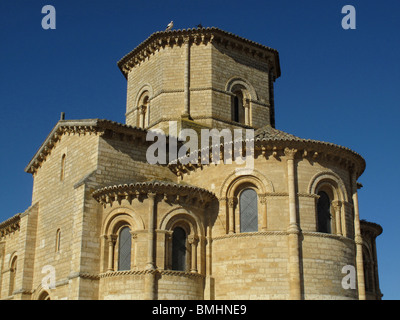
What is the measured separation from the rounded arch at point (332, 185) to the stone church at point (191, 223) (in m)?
0.04

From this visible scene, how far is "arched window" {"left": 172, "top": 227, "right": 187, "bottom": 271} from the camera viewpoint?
1870 cm

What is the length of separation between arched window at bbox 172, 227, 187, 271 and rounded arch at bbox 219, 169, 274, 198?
196 centimetres

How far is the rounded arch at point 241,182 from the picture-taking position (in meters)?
19.0

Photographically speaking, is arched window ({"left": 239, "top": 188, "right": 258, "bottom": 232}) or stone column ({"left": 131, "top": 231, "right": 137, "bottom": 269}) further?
arched window ({"left": 239, "top": 188, "right": 258, "bottom": 232})

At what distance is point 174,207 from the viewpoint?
61.8ft

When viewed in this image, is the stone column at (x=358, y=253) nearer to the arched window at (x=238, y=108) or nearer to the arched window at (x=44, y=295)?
the arched window at (x=238, y=108)

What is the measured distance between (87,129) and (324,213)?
9331 millimetres

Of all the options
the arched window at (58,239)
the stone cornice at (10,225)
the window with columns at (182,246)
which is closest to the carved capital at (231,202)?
the window with columns at (182,246)

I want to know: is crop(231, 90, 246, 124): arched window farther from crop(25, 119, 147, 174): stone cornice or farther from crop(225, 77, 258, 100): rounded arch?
Result: crop(25, 119, 147, 174): stone cornice

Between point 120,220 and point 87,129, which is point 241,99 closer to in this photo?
point 87,129

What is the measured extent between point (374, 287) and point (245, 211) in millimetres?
9222

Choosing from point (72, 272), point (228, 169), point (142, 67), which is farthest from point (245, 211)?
point (142, 67)

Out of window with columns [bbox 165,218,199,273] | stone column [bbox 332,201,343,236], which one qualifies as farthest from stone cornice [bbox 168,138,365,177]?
window with columns [bbox 165,218,199,273]

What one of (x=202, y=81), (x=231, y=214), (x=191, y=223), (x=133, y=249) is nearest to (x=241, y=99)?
(x=202, y=81)
